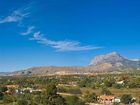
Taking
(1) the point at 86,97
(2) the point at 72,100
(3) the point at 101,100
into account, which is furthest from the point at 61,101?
(3) the point at 101,100

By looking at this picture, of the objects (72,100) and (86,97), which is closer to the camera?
(72,100)

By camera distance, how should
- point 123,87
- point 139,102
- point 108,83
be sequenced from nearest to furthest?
point 139,102, point 123,87, point 108,83

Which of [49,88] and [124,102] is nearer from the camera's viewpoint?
[49,88]

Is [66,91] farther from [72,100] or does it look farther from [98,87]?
[72,100]

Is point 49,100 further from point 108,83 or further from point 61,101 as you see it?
point 108,83

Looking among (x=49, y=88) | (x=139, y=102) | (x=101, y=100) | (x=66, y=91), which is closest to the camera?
(x=49, y=88)

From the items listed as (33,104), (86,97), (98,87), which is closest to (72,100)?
(33,104)

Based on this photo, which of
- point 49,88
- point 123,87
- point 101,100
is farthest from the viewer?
point 123,87

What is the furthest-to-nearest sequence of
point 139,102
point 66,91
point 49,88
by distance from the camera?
point 66,91, point 139,102, point 49,88
